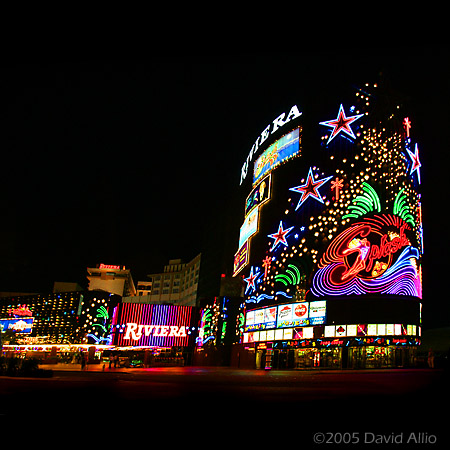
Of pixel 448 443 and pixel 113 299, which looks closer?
pixel 448 443

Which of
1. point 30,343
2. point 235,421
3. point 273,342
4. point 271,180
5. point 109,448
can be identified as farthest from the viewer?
point 30,343

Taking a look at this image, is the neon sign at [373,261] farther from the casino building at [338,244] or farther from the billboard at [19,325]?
the billboard at [19,325]

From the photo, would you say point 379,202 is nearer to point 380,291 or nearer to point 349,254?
point 349,254

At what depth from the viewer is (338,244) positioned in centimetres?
4556

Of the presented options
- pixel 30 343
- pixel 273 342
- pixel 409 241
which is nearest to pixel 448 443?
pixel 409 241

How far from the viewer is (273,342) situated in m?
50.0

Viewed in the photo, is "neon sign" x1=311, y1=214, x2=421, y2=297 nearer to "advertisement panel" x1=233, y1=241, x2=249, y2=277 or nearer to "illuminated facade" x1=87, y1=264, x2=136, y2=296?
"advertisement panel" x1=233, y1=241, x2=249, y2=277

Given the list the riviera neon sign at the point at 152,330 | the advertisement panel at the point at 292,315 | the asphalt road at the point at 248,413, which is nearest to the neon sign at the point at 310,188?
the advertisement panel at the point at 292,315

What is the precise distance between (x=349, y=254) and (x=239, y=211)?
34.6 m

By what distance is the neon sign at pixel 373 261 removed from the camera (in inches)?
1682

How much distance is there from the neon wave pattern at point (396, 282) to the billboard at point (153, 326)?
157ft

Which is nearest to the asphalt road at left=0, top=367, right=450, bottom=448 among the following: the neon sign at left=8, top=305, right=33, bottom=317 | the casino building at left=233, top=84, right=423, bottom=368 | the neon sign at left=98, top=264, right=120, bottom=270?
the casino building at left=233, top=84, right=423, bottom=368

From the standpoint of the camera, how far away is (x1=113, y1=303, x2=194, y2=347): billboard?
279 feet

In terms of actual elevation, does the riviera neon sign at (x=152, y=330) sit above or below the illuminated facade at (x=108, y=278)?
below
